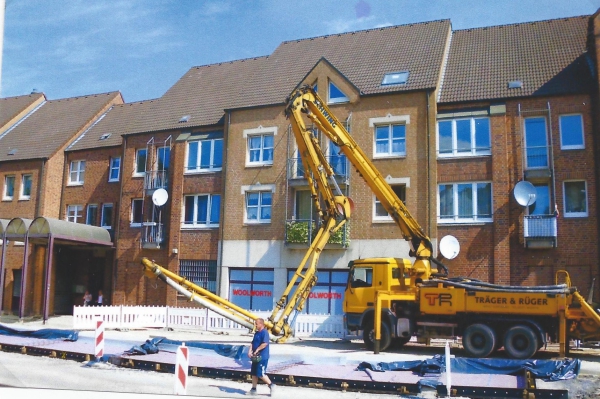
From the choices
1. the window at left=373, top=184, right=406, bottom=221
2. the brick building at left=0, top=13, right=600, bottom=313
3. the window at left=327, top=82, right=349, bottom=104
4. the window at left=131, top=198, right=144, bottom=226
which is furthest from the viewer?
the window at left=131, top=198, right=144, bottom=226

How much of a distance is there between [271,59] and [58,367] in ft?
67.1

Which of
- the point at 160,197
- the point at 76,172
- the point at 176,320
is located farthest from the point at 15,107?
the point at 176,320

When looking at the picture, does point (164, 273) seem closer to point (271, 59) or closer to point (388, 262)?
point (388, 262)

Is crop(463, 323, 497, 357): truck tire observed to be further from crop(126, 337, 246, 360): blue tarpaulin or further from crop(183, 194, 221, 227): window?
crop(183, 194, 221, 227): window

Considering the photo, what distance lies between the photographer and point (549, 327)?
1766cm

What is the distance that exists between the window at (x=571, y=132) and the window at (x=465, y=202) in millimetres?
3286

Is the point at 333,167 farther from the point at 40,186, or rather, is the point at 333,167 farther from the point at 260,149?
the point at 40,186

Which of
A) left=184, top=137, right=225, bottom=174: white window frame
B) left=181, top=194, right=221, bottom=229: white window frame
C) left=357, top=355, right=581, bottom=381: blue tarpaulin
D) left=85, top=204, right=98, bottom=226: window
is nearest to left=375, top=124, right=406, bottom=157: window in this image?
left=184, top=137, right=225, bottom=174: white window frame

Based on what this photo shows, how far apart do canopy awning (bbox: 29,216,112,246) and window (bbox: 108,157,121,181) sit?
11.0 ft

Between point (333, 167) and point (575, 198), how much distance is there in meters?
9.82

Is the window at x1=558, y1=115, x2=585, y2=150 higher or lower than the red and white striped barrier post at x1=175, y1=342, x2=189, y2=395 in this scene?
higher

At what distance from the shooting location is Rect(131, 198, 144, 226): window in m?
32.9

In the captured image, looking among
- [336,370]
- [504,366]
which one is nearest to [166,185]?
[336,370]

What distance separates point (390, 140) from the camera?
27344 millimetres
